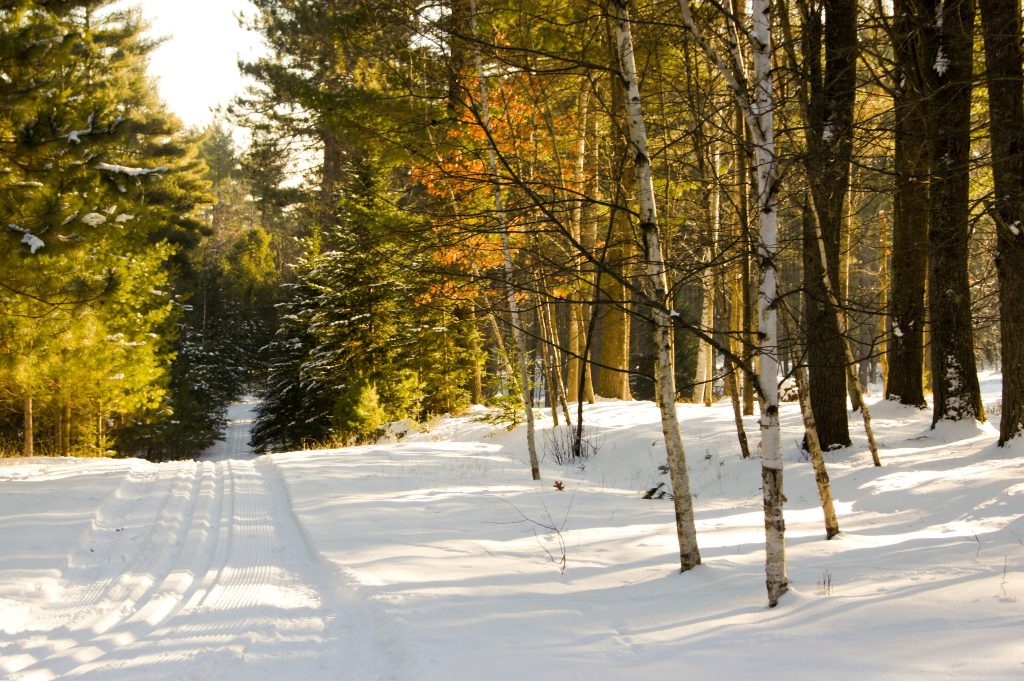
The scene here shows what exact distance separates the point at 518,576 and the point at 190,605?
8.91 ft

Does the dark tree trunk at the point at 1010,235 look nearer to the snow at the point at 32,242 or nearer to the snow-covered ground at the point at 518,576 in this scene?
the snow-covered ground at the point at 518,576

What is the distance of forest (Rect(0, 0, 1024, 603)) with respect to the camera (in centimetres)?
494

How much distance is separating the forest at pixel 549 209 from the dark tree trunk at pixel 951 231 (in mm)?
47

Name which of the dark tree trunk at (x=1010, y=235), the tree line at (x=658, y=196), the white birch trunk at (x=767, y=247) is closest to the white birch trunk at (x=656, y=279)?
the tree line at (x=658, y=196)

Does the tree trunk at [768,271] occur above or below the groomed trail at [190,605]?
above

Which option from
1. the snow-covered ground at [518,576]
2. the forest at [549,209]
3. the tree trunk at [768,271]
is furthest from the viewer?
the forest at [549,209]

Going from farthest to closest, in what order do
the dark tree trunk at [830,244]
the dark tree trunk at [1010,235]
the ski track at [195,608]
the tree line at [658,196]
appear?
the dark tree trunk at [830,244] → the dark tree trunk at [1010,235] → the tree line at [658,196] → the ski track at [195,608]

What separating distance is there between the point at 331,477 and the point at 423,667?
301 inches

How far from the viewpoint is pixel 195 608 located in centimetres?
551

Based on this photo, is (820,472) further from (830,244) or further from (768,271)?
(830,244)

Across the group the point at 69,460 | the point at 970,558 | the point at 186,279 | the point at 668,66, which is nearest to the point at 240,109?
the point at 186,279

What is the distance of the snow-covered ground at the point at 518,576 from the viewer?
403cm

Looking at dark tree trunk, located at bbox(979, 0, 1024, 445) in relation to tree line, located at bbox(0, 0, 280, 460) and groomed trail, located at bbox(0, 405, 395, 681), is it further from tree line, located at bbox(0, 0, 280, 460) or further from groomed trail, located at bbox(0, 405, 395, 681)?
tree line, located at bbox(0, 0, 280, 460)

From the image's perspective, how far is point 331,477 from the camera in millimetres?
11438
